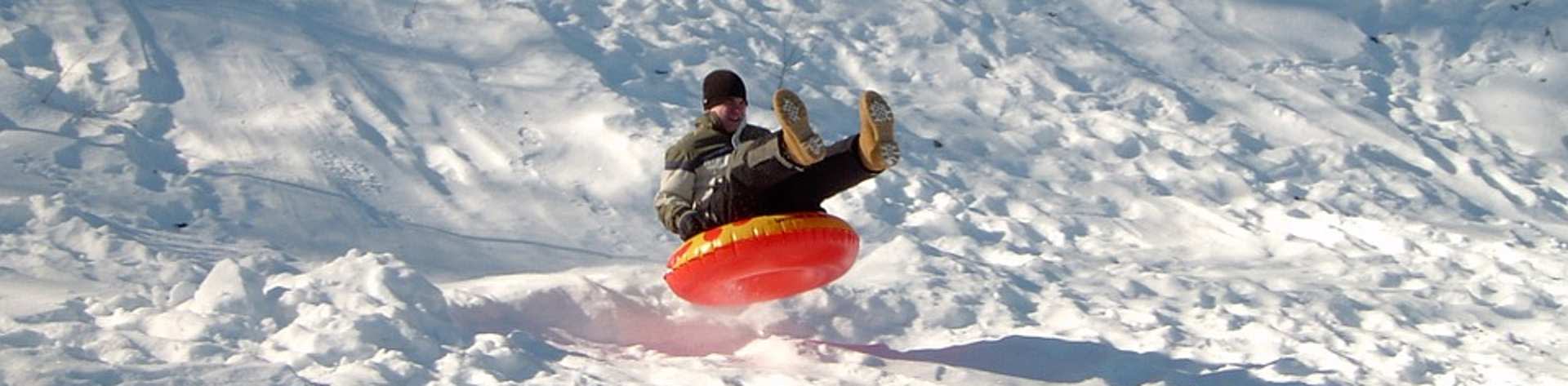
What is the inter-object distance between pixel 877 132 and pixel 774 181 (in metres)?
0.48

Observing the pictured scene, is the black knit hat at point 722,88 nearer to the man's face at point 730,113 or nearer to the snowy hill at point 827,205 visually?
the man's face at point 730,113

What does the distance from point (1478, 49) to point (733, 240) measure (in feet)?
17.1

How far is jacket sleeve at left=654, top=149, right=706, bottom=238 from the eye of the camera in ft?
16.6

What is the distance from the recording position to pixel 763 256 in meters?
4.75

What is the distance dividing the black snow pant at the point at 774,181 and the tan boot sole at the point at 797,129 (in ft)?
0.34

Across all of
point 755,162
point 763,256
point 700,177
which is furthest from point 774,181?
point 700,177

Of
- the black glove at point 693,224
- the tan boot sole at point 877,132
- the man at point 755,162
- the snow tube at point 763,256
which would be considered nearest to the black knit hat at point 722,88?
the man at point 755,162

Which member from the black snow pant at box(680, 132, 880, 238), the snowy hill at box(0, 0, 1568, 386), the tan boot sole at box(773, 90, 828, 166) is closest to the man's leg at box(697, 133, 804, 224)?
the black snow pant at box(680, 132, 880, 238)

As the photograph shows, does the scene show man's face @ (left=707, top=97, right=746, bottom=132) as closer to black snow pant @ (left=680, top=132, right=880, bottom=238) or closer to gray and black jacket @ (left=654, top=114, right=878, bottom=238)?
gray and black jacket @ (left=654, top=114, right=878, bottom=238)

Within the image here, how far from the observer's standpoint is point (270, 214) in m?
5.51

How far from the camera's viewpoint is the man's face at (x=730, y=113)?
5.19 metres

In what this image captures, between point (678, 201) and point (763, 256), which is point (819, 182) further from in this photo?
point (678, 201)

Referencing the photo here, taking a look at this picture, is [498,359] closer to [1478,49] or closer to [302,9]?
[302,9]

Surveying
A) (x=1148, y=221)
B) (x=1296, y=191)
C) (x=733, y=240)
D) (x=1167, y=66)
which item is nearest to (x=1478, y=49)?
(x=1167, y=66)
